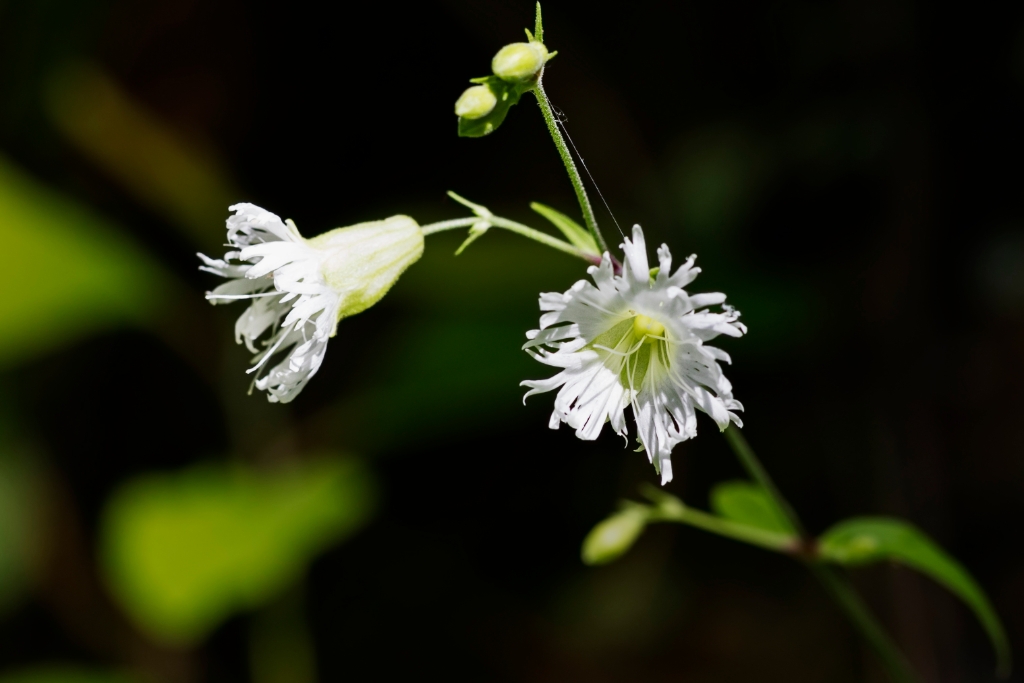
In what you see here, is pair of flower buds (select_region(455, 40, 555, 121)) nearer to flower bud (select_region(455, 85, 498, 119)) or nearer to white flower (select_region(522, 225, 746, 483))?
flower bud (select_region(455, 85, 498, 119))

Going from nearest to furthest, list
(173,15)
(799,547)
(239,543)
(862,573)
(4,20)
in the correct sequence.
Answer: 1. (799,547)
2. (239,543)
3. (4,20)
4. (862,573)
5. (173,15)

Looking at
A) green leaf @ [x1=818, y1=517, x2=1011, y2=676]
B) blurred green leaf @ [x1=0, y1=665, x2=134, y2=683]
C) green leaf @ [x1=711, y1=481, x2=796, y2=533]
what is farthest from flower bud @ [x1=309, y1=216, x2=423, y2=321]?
blurred green leaf @ [x1=0, y1=665, x2=134, y2=683]

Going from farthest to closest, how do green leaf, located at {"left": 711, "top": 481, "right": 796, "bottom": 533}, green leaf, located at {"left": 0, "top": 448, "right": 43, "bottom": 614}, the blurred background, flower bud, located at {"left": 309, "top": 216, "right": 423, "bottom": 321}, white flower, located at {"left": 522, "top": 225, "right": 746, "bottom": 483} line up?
1. the blurred background
2. green leaf, located at {"left": 0, "top": 448, "right": 43, "bottom": 614}
3. green leaf, located at {"left": 711, "top": 481, "right": 796, "bottom": 533}
4. flower bud, located at {"left": 309, "top": 216, "right": 423, "bottom": 321}
5. white flower, located at {"left": 522, "top": 225, "right": 746, "bottom": 483}

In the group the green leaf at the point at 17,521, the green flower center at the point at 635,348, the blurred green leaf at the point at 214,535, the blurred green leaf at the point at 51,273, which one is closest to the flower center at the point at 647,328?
the green flower center at the point at 635,348

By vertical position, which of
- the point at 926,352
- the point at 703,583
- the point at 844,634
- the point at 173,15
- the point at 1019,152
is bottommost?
the point at 844,634

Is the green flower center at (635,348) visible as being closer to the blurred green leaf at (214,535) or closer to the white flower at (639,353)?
the white flower at (639,353)

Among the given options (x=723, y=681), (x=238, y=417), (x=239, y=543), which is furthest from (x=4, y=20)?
(x=723, y=681)

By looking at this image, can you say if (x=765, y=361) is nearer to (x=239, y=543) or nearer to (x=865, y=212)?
(x=865, y=212)

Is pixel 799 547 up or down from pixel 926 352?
up
